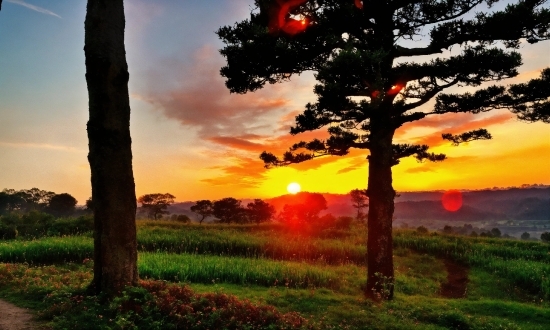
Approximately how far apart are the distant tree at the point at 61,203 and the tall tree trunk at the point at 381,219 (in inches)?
2904

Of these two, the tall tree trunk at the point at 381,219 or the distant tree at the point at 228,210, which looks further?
the distant tree at the point at 228,210

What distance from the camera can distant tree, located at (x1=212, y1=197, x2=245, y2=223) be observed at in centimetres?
6038

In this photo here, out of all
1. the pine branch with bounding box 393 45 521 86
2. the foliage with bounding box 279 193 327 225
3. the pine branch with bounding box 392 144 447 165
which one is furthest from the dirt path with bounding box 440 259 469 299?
the foliage with bounding box 279 193 327 225

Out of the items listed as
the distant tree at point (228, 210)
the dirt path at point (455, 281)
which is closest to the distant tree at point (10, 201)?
the distant tree at point (228, 210)

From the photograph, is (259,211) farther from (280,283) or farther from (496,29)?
(496,29)

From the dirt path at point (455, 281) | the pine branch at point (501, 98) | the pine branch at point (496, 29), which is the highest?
the pine branch at point (496, 29)

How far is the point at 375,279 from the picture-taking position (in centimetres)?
1015

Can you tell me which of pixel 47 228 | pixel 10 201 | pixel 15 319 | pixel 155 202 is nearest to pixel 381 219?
pixel 15 319

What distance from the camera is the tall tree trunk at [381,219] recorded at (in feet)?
33.2

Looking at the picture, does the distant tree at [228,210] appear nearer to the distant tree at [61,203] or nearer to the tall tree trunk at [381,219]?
the distant tree at [61,203]

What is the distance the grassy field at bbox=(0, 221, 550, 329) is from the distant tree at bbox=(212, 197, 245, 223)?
120 feet

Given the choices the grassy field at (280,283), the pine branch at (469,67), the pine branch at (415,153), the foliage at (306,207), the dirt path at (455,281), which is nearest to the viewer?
the grassy field at (280,283)

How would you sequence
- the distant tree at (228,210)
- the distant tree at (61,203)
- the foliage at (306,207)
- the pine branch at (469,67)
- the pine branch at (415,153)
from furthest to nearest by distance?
1. the distant tree at (61,203)
2. the distant tree at (228,210)
3. the foliage at (306,207)
4. the pine branch at (415,153)
5. the pine branch at (469,67)

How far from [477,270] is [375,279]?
9.37 meters
